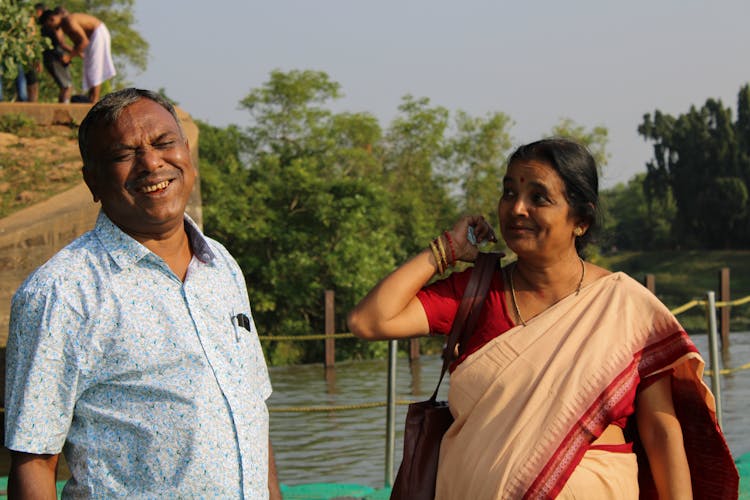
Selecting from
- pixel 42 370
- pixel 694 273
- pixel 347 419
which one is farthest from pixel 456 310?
pixel 694 273

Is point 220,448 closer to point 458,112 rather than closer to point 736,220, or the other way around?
point 458,112

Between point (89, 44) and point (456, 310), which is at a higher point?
point (89, 44)

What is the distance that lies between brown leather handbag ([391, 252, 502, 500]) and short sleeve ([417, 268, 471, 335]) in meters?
0.02

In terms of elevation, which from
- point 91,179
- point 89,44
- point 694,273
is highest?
point 89,44

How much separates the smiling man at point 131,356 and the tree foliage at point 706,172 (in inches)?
1808

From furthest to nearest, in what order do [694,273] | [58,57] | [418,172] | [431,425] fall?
[694,273] → [418,172] → [58,57] → [431,425]

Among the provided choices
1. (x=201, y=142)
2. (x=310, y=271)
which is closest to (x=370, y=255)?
(x=310, y=271)

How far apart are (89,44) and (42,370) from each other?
35.3 feet

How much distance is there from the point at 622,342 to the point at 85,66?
10.2m

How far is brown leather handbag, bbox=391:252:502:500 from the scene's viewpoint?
2713 mm

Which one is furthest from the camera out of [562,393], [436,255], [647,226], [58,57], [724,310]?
[647,226]

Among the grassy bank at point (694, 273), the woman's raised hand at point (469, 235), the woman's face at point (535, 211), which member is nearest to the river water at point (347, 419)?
the woman's raised hand at point (469, 235)

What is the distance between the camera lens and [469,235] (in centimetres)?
288

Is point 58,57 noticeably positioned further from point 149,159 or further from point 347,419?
point 149,159
